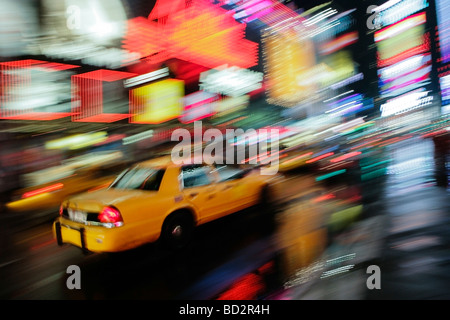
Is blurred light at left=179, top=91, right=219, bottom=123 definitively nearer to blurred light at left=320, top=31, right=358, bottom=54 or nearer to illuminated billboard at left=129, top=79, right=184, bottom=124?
illuminated billboard at left=129, top=79, right=184, bottom=124

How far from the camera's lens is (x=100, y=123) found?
11.0m

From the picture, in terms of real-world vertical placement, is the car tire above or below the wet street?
above

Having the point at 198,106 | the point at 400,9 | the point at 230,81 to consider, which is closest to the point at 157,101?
the point at 198,106

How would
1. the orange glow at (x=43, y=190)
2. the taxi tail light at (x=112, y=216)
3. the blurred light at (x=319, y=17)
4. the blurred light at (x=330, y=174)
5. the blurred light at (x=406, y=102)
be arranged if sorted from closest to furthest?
the taxi tail light at (x=112, y=216), the orange glow at (x=43, y=190), the blurred light at (x=330, y=174), the blurred light at (x=319, y=17), the blurred light at (x=406, y=102)

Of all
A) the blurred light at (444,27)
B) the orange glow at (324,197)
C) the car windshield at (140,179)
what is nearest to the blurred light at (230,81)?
the orange glow at (324,197)

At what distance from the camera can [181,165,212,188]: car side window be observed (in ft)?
14.6

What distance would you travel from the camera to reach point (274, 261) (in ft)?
12.4

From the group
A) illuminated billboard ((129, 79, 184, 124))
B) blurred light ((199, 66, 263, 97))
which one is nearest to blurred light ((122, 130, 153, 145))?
illuminated billboard ((129, 79, 184, 124))

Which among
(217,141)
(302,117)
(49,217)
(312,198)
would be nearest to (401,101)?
(302,117)

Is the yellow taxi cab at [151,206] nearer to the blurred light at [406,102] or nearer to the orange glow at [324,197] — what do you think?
the orange glow at [324,197]

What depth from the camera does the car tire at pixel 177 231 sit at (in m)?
4.07

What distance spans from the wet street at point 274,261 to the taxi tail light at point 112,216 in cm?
71

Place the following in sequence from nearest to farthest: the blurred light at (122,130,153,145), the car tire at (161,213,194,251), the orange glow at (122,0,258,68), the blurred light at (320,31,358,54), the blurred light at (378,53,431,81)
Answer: the car tire at (161,213,194,251), the orange glow at (122,0,258,68), the blurred light at (122,130,153,145), the blurred light at (320,31,358,54), the blurred light at (378,53,431,81)
